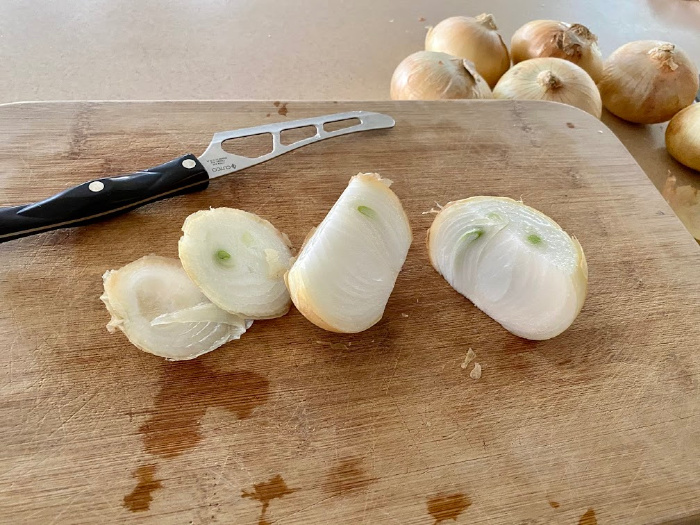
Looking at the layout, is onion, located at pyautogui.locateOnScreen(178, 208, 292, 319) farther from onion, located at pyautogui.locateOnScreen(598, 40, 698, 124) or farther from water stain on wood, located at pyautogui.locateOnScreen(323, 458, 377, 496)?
onion, located at pyautogui.locateOnScreen(598, 40, 698, 124)

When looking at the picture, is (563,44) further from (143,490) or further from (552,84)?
(143,490)

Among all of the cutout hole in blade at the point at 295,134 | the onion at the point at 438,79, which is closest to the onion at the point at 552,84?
the onion at the point at 438,79

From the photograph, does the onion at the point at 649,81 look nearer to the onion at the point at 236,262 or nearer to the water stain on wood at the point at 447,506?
the onion at the point at 236,262

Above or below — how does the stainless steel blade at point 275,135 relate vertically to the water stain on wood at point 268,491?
above

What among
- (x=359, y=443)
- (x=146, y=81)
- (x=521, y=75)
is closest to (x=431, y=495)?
(x=359, y=443)

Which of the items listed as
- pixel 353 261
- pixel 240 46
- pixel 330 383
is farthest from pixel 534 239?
pixel 240 46

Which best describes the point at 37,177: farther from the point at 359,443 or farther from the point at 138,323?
the point at 359,443

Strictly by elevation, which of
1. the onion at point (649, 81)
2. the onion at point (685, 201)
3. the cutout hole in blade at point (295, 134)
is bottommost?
the onion at point (685, 201)

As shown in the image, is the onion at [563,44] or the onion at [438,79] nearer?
the onion at [438,79]
